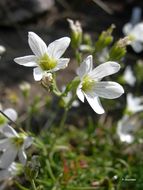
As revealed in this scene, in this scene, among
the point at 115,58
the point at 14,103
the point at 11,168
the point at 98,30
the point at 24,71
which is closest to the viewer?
the point at 115,58

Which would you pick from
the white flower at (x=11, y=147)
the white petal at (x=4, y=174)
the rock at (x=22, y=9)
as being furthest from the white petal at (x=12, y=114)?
the rock at (x=22, y=9)

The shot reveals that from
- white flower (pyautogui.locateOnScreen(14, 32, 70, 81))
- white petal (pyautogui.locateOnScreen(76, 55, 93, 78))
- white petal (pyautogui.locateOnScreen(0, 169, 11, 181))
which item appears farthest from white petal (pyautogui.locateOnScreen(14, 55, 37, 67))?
white petal (pyautogui.locateOnScreen(0, 169, 11, 181))

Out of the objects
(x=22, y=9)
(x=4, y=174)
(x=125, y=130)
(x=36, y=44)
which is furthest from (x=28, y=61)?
(x=22, y=9)

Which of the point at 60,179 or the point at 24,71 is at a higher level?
the point at 24,71

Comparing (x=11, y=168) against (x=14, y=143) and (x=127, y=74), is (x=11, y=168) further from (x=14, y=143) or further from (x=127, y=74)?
(x=127, y=74)

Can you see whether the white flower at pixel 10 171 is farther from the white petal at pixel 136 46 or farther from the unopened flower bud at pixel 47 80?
the white petal at pixel 136 46

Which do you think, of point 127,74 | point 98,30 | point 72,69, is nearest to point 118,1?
point 98,30

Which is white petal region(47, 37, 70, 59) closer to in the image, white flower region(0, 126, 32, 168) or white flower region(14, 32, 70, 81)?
white flower region(14, 32, 70, 81)

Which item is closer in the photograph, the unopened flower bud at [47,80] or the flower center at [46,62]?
the unopened flower bud at [47,80]
